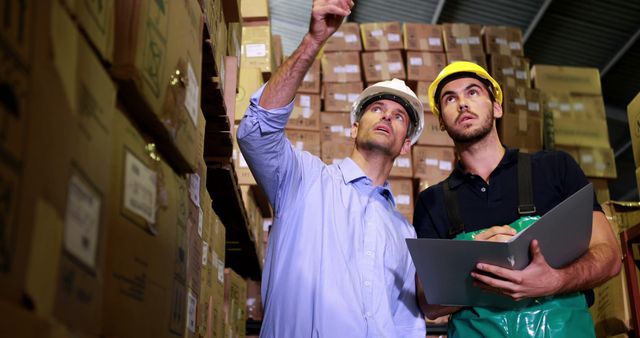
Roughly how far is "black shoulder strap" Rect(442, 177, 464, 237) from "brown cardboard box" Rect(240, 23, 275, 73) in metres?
2.90

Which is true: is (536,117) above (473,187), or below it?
above

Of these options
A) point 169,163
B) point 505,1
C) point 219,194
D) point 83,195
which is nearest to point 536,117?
point 505,1

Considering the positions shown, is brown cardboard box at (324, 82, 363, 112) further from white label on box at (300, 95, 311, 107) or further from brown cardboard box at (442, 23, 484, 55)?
brown cardboard box at (442, 23, 484, 55)

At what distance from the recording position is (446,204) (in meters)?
2.69

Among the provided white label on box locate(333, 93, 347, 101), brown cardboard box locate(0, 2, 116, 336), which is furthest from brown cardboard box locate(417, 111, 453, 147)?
brown cardboard box locate(0, 2, 116, 336)

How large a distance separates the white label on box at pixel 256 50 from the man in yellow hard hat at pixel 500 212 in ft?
8.33

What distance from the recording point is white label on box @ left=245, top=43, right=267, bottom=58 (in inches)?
213

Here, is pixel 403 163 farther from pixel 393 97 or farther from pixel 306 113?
pixel 393 97

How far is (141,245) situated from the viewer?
4.17 ft

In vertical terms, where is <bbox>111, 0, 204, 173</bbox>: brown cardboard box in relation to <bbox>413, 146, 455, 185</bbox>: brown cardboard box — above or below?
below

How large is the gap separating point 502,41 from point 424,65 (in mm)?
966

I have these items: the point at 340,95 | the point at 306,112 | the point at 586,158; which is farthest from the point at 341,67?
the point at 586,158

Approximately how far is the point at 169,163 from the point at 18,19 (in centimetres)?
78

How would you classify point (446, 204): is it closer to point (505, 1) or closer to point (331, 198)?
point (331, 198)
